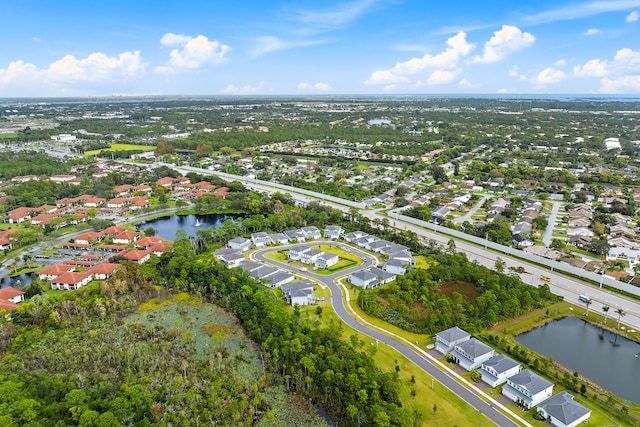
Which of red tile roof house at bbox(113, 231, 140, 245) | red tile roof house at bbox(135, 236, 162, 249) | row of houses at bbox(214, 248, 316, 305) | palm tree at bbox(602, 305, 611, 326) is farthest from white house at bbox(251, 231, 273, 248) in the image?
palm tree at bbox(602, 305, 611, 326)

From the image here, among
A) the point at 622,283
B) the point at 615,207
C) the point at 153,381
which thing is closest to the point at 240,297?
the point at 153,381

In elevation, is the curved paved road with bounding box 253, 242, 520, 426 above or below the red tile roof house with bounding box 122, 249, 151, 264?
below

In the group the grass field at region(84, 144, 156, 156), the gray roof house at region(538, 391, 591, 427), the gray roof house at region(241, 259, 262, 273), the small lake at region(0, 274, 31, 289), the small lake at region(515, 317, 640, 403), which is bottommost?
the small lake at region(515, 317, 640, 403)

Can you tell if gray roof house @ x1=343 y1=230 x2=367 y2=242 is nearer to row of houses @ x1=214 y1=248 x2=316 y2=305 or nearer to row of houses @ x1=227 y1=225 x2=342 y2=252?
row of houses @ x1=227 y1=225 x2=342 y2=252

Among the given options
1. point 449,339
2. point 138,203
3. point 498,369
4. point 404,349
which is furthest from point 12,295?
point 498,369

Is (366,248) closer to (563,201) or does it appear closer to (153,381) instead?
(153,381)

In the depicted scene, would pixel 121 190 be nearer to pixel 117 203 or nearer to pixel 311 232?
pixel 117 203

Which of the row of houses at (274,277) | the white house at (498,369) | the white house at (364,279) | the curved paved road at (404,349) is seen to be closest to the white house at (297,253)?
the curved paved road at (404,349)
